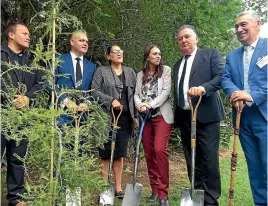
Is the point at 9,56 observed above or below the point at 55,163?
above

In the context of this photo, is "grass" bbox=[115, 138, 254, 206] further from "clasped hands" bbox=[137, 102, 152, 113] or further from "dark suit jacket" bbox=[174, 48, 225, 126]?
"dark suit jacket" bbox=[174, 48, 225, 126]

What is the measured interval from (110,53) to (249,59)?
167cm

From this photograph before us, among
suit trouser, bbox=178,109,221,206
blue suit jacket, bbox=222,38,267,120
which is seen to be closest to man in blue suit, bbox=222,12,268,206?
blue suit jacket, bbox=222,38,267,120

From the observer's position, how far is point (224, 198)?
4.55 metres

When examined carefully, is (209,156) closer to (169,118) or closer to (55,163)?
(169,118)

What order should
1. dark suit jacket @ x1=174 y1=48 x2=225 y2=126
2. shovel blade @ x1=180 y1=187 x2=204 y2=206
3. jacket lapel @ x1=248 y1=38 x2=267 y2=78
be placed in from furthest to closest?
dark suit jacket @ x1=174 y1=48 x2=225 y2=126 < shovel blade @ x1=180 y1=187 x2=204 y2=206 < jacket lapel @ x1=248 y1=38 x2=267 y2=78

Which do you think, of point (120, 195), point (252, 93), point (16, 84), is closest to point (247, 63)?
point (252, 93)

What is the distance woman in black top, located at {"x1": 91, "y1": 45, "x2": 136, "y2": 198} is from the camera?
13.2 feet

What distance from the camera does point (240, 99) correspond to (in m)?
3.15

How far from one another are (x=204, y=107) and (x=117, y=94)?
1.02 m

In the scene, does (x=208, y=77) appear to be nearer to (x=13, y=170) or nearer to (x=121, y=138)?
(x=121, y=138)

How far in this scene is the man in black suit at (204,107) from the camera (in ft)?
12.2

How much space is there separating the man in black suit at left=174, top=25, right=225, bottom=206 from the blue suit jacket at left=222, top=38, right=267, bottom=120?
0.67 ft

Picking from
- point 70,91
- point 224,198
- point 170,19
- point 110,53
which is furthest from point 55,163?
point 170,19
